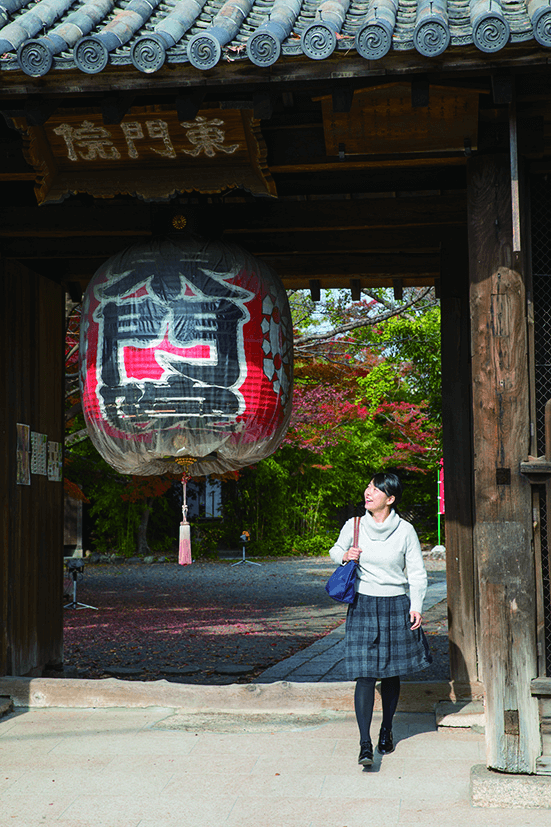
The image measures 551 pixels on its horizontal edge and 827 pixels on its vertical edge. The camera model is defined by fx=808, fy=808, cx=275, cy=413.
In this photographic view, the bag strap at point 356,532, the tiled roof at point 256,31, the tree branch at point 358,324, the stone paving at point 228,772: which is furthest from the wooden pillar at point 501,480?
the tree branch at point 358,324

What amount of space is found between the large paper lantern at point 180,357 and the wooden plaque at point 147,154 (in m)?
0.44

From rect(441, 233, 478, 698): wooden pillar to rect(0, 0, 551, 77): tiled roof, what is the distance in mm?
2603

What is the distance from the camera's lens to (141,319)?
530cm

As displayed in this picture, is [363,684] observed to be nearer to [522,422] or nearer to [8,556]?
[522,422]

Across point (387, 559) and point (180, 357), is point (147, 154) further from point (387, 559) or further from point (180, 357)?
point (387, 559)

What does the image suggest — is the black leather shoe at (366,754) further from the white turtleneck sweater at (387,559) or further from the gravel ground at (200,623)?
the gravel ground at (200,623)

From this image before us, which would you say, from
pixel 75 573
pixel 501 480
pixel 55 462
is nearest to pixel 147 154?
pixel 501 480

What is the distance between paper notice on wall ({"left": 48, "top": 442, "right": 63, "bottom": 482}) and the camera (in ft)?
26.0

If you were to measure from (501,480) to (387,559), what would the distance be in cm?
99

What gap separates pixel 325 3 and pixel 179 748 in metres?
4.92

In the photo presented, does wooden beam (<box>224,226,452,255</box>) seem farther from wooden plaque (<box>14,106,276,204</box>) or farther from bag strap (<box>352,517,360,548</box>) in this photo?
bag strap (<box>352,517,360,548</box>)

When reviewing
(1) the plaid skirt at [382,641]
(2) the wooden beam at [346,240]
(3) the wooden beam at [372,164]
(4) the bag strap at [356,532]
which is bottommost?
(1) the plaid skirt at [382,641]

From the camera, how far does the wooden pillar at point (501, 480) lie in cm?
475

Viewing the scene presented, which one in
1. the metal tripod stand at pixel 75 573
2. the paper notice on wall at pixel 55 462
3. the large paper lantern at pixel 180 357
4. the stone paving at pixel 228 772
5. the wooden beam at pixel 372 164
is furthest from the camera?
the metal tripod stand at pixel 75 573
